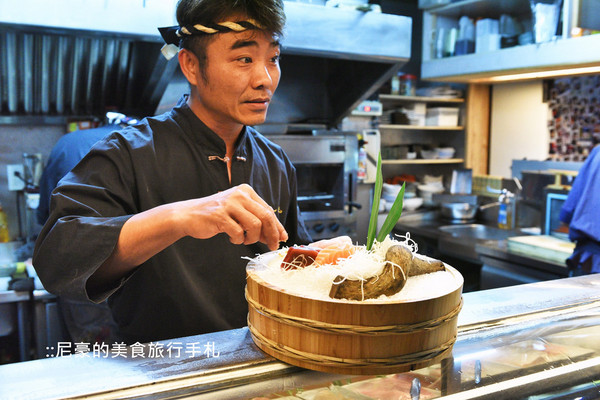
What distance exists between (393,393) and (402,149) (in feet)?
18.2

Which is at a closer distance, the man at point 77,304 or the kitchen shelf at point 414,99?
the man at point 77,304

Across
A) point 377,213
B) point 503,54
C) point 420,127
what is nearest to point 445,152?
point 420,127

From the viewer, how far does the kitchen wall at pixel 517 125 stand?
5854 mm

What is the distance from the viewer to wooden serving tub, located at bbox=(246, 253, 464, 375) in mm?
927

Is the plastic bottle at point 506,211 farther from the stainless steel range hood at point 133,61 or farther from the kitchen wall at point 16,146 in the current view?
the kitchen wall at point 16,146

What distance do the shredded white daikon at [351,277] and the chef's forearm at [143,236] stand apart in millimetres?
210

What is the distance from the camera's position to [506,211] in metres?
5.32

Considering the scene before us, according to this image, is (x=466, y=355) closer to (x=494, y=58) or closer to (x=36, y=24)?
(x=36, y=24)

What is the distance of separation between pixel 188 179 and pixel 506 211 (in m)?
4.36

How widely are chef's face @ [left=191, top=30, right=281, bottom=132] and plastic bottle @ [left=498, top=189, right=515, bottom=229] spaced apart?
4.26m

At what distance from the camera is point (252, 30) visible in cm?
158

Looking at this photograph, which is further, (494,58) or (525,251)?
(494,58)

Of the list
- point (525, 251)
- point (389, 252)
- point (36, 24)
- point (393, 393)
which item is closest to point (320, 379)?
point (393, 393)

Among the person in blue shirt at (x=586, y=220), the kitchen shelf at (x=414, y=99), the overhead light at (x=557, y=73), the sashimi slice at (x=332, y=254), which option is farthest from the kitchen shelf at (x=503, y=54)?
the sashimi slice at (x=332, y=254)
